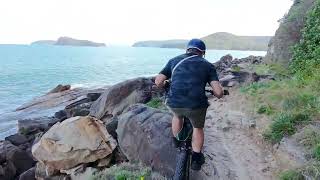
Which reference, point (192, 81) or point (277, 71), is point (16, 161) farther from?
point (277, 71)

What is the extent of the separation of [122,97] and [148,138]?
6.88m

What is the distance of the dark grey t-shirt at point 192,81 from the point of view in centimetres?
681

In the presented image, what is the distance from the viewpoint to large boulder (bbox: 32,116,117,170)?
10.3 m

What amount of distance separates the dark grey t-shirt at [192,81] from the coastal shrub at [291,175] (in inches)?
73.5

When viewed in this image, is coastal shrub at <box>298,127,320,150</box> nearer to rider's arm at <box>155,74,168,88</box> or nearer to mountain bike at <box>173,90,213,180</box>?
mountain bike at <box>173,90,213,180</box>

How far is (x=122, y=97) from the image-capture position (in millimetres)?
16188

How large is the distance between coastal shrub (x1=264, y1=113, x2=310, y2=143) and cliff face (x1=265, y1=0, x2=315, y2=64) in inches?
442

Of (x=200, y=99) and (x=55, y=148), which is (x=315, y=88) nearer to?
(x=200, y=99)

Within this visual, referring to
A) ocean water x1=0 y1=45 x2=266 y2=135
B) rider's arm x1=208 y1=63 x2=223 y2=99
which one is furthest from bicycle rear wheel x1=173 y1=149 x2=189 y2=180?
ocean water x1=0 y1=45 x2=266 y2=135

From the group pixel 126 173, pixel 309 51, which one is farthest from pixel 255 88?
pixel 126 173

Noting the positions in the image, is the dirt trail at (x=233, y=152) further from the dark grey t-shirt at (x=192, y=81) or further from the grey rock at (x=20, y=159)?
the grey rock at (x=20, y=159)

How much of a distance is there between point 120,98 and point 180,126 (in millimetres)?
9187

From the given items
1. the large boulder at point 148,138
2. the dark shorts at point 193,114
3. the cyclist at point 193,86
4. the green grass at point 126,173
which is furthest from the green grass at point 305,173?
the green grass at point 126,173

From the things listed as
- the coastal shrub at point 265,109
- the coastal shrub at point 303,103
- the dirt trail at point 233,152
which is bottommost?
the dirt trail at point 233,152
